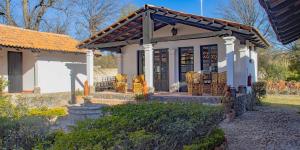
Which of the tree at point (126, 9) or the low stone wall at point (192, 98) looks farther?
the tree at point (126, 9)

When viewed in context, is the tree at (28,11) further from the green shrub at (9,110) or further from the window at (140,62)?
the green shrub at (9,110)

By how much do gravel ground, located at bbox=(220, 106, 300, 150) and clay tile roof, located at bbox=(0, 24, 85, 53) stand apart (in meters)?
Result: 11.7

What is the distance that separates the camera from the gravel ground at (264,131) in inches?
298

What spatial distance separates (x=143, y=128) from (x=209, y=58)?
36.0 ft

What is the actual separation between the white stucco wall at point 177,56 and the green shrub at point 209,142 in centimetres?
928

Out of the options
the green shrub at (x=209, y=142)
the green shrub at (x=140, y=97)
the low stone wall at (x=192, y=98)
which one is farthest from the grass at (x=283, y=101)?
the green shrub at (x=209, y=142)

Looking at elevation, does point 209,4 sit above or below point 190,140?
above

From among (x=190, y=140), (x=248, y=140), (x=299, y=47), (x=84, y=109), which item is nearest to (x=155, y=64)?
(x=84, y=109)

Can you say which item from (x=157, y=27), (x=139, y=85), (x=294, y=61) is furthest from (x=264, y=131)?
(x=294, y=61)

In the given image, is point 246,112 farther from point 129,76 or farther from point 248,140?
point 129,76

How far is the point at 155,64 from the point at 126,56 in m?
2.12

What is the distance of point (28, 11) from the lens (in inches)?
1190

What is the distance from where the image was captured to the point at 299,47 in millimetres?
27703

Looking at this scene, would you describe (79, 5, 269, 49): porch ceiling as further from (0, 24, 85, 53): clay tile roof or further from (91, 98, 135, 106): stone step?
(91, 98, 135, 106): stone step
